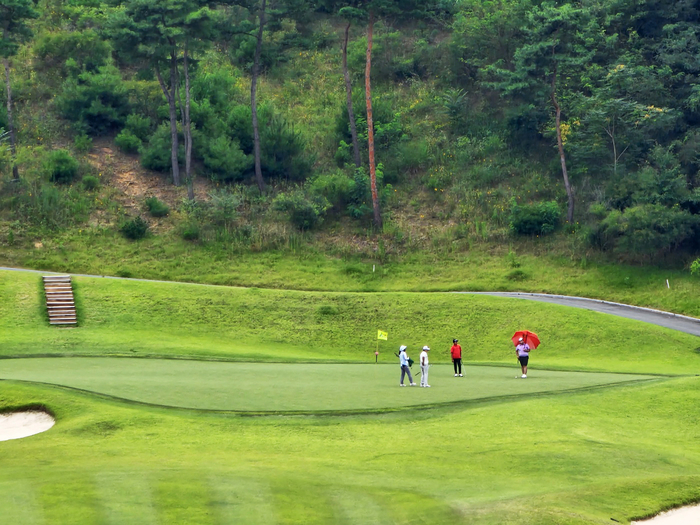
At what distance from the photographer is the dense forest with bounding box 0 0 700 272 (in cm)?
5844

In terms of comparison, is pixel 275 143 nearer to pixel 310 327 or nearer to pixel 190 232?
pixel 190 232

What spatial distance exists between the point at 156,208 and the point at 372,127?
17.1 metres

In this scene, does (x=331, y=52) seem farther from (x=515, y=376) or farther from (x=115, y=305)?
(x=515, y=376)

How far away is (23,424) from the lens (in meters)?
23.7

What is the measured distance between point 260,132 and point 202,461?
5122 cm

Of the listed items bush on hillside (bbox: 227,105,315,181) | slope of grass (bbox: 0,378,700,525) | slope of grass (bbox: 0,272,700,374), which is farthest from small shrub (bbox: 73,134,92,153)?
slope of grass (bbox: 0,378,700,525)

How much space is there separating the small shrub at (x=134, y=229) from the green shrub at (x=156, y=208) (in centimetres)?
284

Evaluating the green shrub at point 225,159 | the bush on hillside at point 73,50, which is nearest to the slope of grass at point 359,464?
the green shrub at point 225,159

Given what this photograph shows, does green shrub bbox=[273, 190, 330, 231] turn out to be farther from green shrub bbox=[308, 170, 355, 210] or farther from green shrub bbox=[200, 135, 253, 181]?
green shrub bbox=[200, 135, 253, 181]

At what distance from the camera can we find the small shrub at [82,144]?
67.8 meters

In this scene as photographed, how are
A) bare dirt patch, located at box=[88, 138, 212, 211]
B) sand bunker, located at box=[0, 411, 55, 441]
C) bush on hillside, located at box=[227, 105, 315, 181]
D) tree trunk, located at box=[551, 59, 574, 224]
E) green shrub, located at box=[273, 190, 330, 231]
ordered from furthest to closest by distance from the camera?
bush on hillside, located at box=[227, 105, 315, 181], bare dirt patch, located at box=[88, 138, 212, 211], green shrub, located at box=[273, 190, 330, 231], tree trunk, located at box=[551, 59, 574, 224], sand bunker, located at box=[0, 411, 55, 441]

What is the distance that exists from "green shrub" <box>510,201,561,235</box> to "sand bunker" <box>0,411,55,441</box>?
41727 mm

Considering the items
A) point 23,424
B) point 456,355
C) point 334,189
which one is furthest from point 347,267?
point 23,424

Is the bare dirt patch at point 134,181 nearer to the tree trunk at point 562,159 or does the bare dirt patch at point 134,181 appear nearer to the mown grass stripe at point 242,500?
the tree trunk at point 562,159
